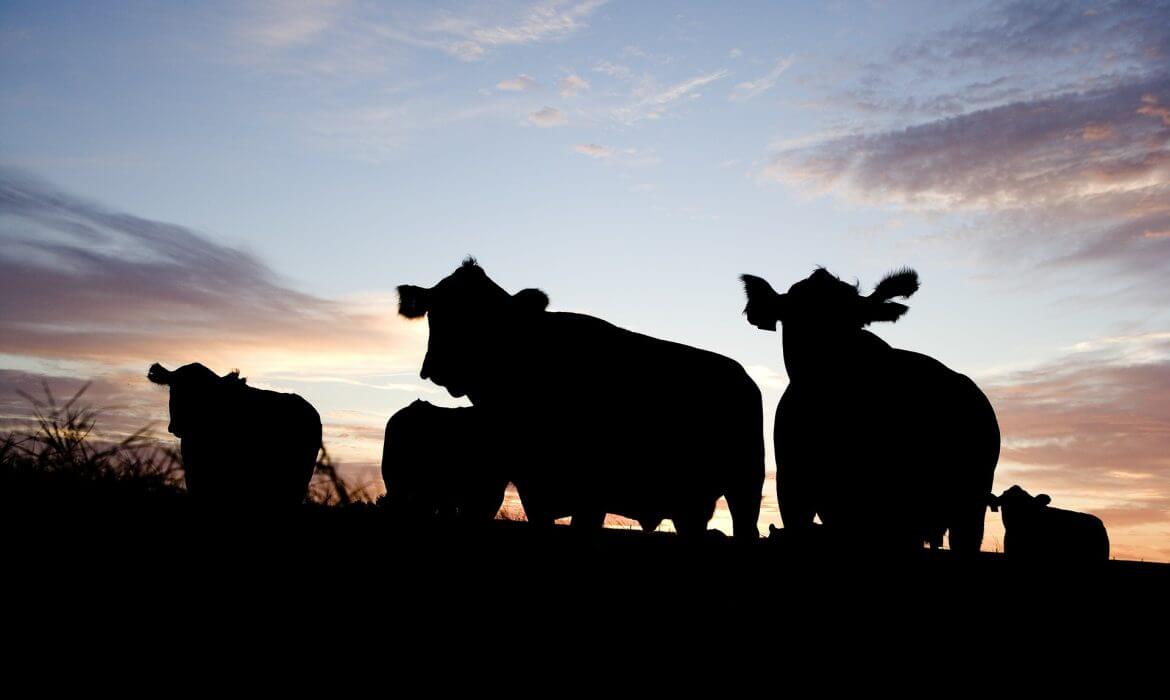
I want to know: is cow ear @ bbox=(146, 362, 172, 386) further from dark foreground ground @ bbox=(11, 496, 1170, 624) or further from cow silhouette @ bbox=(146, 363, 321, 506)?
dark foreground ground @ bbox=(11, 496, 1170, 624)

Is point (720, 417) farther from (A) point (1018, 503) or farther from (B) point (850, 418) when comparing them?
(A) point (1018, 503)

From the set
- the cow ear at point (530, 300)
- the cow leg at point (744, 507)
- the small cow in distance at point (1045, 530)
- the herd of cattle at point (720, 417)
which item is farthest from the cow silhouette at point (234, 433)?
the small cow in distance at point (1045, 530)

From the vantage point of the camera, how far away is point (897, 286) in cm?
851

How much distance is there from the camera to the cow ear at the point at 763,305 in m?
8.44

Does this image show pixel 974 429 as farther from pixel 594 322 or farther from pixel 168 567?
pixel 168 567

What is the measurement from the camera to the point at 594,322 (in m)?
9.11

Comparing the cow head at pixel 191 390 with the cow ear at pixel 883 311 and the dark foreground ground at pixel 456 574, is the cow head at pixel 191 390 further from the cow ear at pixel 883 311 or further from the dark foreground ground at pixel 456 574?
the cow ear at pixel 883 311

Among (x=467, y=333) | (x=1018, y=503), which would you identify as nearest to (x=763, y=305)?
(x=467, y=333)

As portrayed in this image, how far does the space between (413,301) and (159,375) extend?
5498mm

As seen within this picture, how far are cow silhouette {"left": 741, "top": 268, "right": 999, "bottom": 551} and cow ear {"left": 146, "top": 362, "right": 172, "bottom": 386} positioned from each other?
8.09 meters

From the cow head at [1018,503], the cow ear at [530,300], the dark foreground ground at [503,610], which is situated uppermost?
the cow ear at [530,300]

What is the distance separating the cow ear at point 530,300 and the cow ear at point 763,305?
1.84 metres

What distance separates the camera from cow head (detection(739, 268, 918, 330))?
8.20 m

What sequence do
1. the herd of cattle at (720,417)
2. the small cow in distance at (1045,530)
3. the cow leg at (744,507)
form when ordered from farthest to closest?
the small cow in distance at (1045,530) < the cow leg at (744,507) < the herd of cattle at (720,417)
